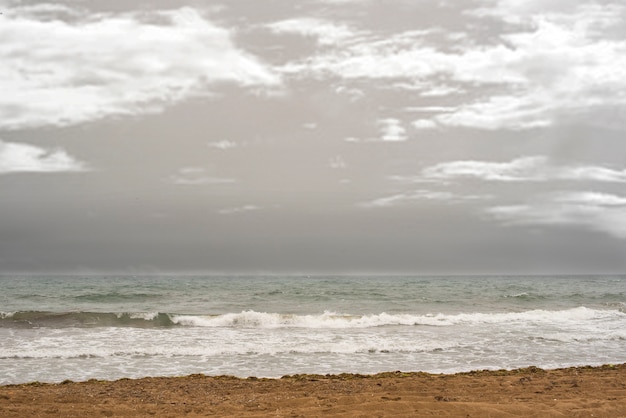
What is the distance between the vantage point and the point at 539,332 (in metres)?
18.7

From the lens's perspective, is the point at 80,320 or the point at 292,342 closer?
Answer: the point at 292,342

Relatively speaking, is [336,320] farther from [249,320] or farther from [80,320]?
[80,320]

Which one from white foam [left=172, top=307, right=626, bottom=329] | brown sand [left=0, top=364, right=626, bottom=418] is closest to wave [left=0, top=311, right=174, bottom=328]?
white foam [left=172, top=307, right=626, bottom=329]

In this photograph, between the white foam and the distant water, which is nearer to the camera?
the distant water

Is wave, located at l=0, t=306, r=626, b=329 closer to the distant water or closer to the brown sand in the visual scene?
the distant water

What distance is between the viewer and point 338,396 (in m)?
8.48

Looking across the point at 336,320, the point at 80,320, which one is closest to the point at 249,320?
the point at 336,320

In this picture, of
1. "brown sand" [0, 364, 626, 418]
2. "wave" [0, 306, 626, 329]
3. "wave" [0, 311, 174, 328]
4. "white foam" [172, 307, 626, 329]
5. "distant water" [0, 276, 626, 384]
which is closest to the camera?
"brown sand" [0, 364, 626, 418]

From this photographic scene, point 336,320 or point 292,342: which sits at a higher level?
point 292,342

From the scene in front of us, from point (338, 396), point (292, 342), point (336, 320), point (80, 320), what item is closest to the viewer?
point (338, 396)

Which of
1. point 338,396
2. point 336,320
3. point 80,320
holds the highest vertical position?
point 338,396

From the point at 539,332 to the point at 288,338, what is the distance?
9.30 m

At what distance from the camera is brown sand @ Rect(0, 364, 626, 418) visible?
7.61 m

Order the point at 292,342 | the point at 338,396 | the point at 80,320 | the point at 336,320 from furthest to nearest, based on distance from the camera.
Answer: the point at 336,320, the point at 80,320, the point at 292,342, the point at 338,396
